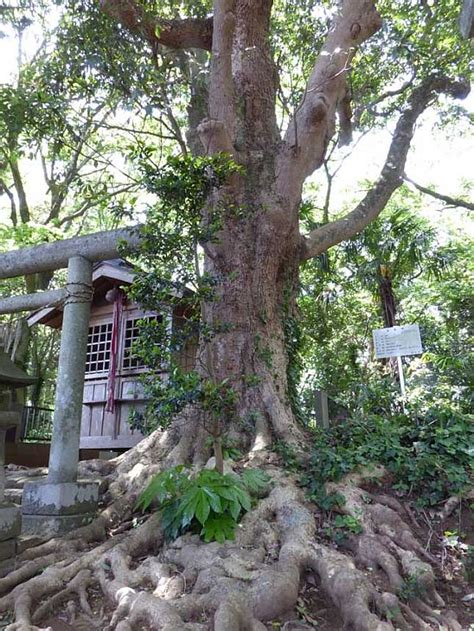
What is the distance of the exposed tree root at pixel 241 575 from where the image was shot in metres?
3.26

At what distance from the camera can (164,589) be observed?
11.9ft

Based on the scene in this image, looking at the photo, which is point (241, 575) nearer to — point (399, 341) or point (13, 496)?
point (13, 496)

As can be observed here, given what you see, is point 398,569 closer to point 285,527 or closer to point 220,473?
point 285,527

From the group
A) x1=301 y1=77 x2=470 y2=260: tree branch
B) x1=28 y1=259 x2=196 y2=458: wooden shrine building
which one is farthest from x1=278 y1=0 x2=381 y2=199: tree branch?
x1=28 y1=259 x2=196 y2=458: wooden shrine building

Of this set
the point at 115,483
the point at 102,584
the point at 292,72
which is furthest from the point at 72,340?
the point at 292,72

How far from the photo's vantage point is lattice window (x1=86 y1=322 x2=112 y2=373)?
10.4 m

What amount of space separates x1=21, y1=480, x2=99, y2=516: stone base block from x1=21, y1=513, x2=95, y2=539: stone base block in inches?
1.5

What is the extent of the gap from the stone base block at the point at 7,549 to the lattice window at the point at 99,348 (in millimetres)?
6141

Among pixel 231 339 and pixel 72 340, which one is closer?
pixel 72 340

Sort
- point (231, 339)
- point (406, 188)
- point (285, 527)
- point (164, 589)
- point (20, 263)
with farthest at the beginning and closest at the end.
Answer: point (406, 188) < point (231, 339) < point (20, 263) < point (285, 527) < point (164, 589)

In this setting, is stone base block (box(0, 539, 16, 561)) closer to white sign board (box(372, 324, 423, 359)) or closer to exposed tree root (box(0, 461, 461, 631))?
exposed tree root (box(0, 461, 461, 631))

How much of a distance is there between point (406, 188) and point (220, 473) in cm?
1427


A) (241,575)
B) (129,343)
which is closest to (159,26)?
(129,343)

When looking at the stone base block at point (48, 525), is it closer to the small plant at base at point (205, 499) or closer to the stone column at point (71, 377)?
the stone column at point (71, 377)
